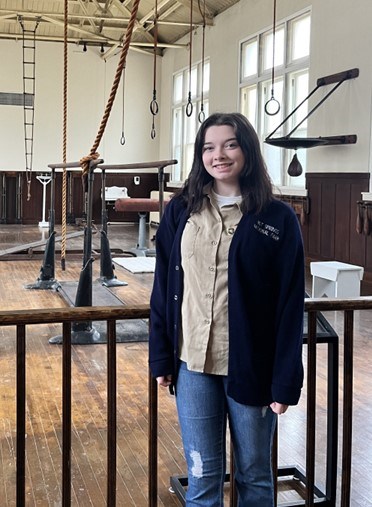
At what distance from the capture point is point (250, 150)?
176 cm

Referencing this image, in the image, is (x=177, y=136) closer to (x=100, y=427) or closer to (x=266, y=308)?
(x=100, y=427)

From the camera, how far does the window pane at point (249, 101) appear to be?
12.0 metres

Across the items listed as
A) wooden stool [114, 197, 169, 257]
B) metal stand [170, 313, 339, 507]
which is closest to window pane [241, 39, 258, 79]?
wooden stool [114, 197, 169, 257]

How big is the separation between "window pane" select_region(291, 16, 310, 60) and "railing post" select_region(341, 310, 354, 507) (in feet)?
27.7

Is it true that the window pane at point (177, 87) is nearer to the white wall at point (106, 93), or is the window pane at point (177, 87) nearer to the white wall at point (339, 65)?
the white wall at point (106, 93)

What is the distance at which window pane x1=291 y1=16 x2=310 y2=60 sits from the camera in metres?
10.1

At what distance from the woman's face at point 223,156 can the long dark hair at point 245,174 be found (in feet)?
0.04

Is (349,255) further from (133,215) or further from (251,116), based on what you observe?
(133,215)

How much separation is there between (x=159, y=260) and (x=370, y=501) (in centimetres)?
144

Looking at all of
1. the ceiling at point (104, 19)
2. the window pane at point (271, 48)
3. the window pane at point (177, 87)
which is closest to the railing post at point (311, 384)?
the window pane at point (271, 48)

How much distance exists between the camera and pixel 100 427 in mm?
3439

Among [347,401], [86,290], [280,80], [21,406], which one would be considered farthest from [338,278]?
[280,80]

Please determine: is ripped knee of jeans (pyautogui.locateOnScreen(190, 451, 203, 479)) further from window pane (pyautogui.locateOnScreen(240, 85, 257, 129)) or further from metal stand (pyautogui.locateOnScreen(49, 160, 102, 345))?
window pane (pyautogui.locateOnScreen(240, 85, 257, 129))

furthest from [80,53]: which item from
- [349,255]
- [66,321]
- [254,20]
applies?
[66,321]
